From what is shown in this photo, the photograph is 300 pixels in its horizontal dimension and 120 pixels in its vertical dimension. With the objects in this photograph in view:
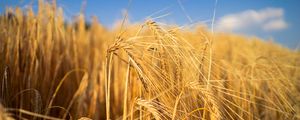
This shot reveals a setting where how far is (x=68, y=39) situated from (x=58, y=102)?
0.49 m

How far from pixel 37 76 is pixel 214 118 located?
0.96 m

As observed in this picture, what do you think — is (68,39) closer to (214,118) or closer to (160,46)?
(160,46)

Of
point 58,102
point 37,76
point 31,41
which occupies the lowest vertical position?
point 58,102

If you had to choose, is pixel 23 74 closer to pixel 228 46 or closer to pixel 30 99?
pixel 30 99

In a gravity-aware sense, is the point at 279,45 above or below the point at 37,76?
above

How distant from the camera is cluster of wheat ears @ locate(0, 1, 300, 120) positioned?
112 cm

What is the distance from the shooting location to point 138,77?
3.66 ft

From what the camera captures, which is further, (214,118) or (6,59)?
(6,59)

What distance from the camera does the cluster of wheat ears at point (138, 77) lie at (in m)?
1.12

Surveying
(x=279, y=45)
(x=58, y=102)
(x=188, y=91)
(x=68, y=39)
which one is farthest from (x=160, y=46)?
(x=279, y=45)

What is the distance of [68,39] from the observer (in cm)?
214

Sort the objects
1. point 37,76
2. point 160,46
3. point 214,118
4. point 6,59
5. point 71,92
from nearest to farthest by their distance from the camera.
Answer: point 214,118 < point 160,46 < point 6,59 < point 37,76 < point 71,92

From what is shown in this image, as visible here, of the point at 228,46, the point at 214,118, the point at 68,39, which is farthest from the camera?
the point at 228,46

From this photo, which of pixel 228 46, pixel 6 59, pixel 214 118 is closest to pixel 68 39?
pixel 6 59
